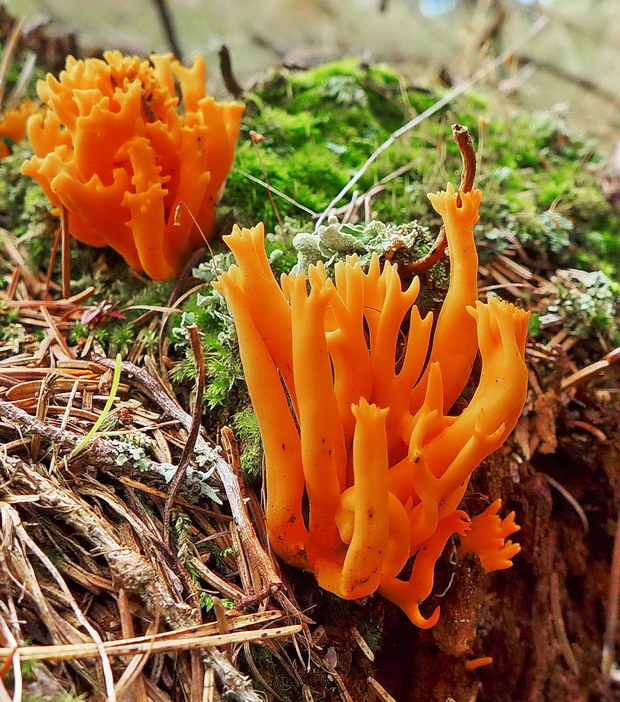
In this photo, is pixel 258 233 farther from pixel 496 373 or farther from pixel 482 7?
pixel 482 7

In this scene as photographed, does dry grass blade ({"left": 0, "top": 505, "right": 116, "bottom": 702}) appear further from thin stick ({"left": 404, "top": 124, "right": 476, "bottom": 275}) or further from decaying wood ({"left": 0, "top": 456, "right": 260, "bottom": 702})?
thin stick ({"left": 404, "top": 124, "right": 476, "bottom": 275})

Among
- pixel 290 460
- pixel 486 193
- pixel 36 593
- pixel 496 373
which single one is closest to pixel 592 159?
pixel 486 193

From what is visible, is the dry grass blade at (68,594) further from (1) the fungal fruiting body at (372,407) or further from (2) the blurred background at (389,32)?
(2) the blurred background at (389,32)

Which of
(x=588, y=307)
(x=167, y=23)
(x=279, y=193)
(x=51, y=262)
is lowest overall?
(x=51, y=262)

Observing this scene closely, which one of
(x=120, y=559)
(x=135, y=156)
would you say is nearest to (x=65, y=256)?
(x=135, y=156)

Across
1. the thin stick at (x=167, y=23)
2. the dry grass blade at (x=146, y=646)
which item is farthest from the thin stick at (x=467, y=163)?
the thin stick at (x=167, y=23)

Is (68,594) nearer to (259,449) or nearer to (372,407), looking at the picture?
(259,449)
